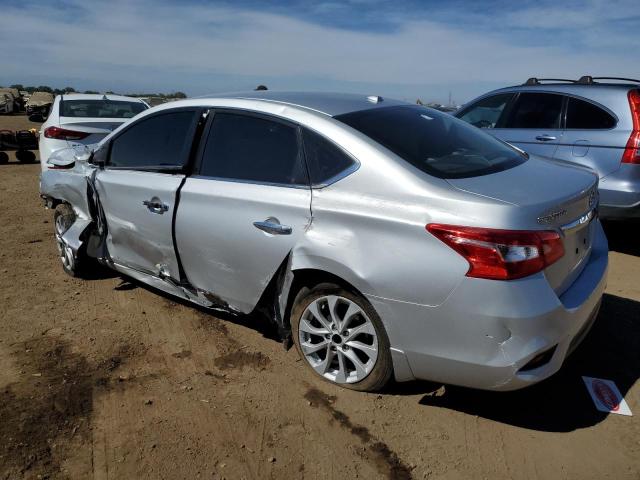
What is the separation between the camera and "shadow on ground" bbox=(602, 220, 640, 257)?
19.3 feet

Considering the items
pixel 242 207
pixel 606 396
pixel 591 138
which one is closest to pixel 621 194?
pixel 591 138

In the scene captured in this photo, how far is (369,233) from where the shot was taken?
275 cm

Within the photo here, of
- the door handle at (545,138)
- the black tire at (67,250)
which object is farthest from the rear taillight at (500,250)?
the door handle at (545,138)

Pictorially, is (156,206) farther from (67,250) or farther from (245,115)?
A: (67,250)

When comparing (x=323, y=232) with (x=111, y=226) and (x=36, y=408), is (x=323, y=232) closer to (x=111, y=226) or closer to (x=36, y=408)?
(x=36, y=408)

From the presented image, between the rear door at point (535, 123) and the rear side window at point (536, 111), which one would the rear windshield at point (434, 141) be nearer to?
the rear door at point (535, 123)

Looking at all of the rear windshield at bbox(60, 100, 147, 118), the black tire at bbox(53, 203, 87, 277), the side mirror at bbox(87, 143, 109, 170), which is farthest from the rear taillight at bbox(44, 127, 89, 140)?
the side mirror at bbox(87, 143, 109, 170)

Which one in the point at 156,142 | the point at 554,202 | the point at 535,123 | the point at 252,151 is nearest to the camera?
the point at 554,202

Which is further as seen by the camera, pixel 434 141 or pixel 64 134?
pixel 64 134

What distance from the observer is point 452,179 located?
8.99ft

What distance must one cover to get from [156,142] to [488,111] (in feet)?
14.8

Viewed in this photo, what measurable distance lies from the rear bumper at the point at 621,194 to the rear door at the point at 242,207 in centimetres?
370

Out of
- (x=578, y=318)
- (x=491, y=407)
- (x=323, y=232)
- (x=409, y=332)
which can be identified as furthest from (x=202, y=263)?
(x=578, y=318)

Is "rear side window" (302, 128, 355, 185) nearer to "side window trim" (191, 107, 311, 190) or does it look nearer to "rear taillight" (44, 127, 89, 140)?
"side window trim" (191, 107, 311, 190)
